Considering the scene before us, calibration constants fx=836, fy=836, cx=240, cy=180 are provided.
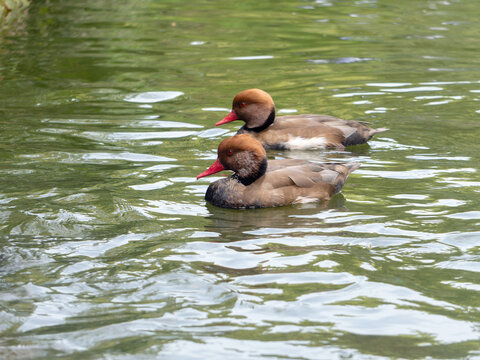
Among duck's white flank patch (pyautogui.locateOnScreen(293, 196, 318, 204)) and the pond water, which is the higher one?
the pond water

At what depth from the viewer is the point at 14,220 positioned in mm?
7602

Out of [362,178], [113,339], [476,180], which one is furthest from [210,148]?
[113,339]

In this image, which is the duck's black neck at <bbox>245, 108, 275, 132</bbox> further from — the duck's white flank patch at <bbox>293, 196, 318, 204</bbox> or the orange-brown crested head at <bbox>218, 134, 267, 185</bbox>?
the duck's white flank patch at <bbox>293, 196, 318, 204</bbox>

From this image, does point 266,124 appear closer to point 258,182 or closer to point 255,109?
point 255,109

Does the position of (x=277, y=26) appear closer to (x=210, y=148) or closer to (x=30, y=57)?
(x=30, y=57)

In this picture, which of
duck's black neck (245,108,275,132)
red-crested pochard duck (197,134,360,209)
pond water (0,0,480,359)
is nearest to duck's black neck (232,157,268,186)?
red-crested pochard duck (197,134,360,209)

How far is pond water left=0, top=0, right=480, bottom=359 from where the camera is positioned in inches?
212

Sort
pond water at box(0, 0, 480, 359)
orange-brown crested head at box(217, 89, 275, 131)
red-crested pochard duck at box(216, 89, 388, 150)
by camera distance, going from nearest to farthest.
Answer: pond water at box(0, 0, 480, 359)
red-crested pochard duck at box(216, 89, 388, 150)
orange-brown crested head at box(217, 89, 275, 131)

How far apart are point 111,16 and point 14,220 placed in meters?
14.1

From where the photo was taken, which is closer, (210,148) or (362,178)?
(362,178)

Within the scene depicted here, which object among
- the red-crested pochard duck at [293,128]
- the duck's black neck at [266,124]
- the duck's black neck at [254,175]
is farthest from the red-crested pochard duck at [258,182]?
the duck's black neck at [266,124]

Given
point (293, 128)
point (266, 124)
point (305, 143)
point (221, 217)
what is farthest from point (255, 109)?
point (221, 217)

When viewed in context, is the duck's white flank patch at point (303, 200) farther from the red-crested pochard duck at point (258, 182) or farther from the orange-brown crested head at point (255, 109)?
the orange-brown crested head at point (255, 109)

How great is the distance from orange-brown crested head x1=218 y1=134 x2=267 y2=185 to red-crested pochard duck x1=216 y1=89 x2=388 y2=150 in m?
2.17
